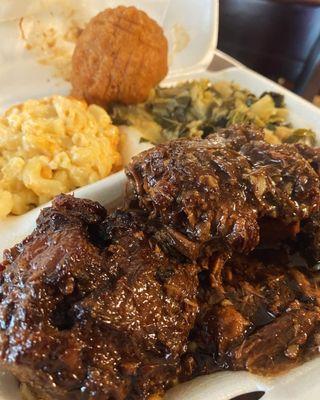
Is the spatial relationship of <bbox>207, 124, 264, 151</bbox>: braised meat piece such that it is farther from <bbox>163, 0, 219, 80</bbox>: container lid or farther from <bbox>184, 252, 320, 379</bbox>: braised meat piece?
<bbox>163, 0, 219, 80</bbox>: container lid

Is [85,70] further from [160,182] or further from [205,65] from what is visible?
[160,182]

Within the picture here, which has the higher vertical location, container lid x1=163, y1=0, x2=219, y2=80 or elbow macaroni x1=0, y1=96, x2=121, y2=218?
container lid x1=163, y1=0, x2=219, y2=80

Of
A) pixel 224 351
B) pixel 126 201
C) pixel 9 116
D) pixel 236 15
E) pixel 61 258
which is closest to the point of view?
pixel 61 258

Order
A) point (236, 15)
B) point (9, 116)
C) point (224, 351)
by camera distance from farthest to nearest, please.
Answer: point (236, 15), point (9, 116), point (224, 351)

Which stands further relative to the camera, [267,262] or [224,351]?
[267,262]

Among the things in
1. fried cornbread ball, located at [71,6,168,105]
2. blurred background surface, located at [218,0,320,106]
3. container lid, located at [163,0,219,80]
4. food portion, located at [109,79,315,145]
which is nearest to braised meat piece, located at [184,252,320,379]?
food portion, located at [109,79,315,145]

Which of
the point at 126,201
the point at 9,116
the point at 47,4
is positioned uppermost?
the point at 47,4

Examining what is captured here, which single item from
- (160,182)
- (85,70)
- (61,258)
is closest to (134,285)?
(61,258)
